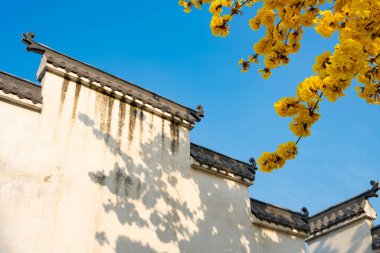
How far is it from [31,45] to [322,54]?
6.82 metres

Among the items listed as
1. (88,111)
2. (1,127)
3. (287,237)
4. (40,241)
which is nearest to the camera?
(40,241)

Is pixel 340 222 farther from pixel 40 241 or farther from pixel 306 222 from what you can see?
pixel 40 241

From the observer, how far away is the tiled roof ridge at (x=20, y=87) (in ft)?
27.6

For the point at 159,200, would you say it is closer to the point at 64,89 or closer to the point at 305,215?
the point at 64,89

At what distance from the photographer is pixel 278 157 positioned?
546 cm

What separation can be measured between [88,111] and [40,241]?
3147 millimetres

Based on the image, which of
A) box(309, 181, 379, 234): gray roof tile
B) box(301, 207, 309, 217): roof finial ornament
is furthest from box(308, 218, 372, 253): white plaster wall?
box(301, 207, 309, 217): roof finial ornament

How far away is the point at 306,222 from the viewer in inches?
512

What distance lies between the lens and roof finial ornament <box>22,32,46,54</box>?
363 inches

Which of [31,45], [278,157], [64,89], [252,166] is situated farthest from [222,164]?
[278,157]

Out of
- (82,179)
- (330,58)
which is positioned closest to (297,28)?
(330,58)

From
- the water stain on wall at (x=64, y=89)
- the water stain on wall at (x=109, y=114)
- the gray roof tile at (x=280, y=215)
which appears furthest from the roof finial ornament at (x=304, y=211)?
the water stain on wall at (x=64, y=89)

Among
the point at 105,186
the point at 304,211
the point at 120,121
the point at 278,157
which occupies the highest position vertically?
the point at 120,121

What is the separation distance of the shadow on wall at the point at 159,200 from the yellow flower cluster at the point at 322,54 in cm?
430
